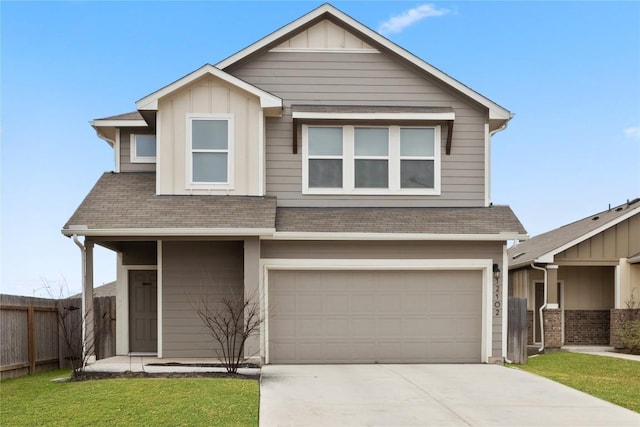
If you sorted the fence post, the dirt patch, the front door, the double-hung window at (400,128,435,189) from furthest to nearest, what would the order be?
1. the front door
2. the double-hung window at (400,128,435,189)
3. the fence post
4. the dirt patch

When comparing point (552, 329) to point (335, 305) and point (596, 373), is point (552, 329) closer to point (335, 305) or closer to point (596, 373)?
point (596, 373)

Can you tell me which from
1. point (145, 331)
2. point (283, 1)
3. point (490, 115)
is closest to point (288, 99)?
point (283, 1)

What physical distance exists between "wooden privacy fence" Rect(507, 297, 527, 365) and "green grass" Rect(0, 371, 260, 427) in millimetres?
6048

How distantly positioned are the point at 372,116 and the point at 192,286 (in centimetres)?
533

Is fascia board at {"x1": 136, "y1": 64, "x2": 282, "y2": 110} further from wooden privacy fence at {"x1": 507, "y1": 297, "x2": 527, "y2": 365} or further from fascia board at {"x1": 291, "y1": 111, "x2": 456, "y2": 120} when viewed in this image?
wooden privacy fence at {"x1": 507, "y1": 297, "x2": 527, "y2": 365}

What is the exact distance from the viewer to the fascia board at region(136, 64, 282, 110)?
12703 mm

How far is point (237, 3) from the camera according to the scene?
13.6 meters

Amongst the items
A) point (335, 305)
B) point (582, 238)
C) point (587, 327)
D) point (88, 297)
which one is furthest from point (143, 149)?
point (587, 327)

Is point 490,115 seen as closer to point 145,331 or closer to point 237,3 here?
point 237,3

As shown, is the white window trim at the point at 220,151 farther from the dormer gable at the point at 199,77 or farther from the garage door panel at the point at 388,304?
the garage door panel at the point at 388,304

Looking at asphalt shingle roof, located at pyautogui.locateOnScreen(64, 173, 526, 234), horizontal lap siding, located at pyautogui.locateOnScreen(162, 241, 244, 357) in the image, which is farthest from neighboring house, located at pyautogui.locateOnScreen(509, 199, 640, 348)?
horizontal lap siding, located at pyautogui.locateOnScreen(162, 241, 244, 357)

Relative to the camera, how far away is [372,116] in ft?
43.7

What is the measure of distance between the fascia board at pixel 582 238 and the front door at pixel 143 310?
9910 millimetres

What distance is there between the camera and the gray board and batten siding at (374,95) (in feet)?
44.8
